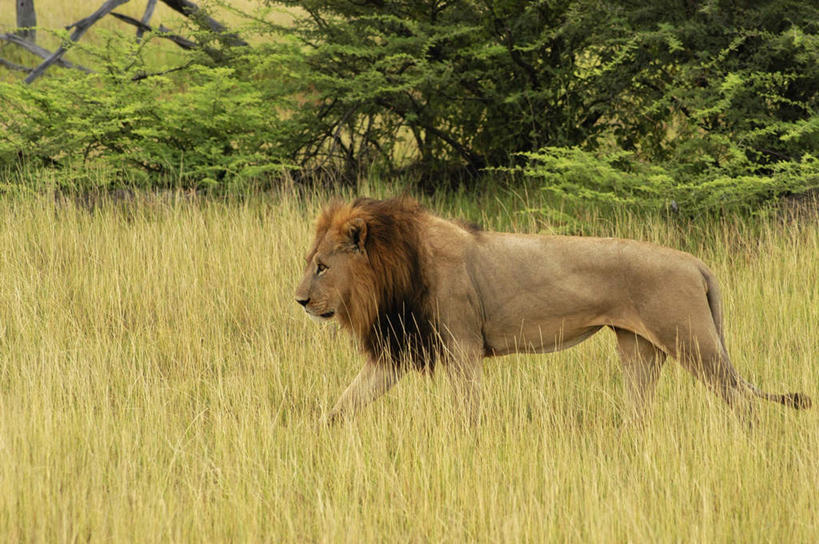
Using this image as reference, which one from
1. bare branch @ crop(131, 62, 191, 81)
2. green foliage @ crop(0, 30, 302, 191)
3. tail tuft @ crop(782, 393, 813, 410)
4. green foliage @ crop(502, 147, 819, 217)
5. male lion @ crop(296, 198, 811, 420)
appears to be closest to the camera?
tail tuft @ crop(782, 393, 813, 410)

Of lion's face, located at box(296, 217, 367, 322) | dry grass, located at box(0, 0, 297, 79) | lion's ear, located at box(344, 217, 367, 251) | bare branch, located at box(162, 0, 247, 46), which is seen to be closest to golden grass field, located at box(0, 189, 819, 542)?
lion's face, located at box(296, 217, 367, 322)

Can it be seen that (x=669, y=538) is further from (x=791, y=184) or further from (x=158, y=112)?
(x=158, y=112)

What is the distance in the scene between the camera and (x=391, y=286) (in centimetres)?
448

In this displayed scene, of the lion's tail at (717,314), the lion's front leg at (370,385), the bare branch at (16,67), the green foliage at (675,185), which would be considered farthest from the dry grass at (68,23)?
the lion's tail at (717,314)

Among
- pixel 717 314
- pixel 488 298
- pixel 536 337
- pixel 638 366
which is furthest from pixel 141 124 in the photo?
pixel 717 314

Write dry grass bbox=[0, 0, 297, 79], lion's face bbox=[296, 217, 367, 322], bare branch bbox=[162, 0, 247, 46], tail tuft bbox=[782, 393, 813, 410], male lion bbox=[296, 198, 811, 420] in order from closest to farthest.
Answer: tail tuft bbox=[782, 393, 813, 410] → male lion bbox=[296, 198, 811, 420] → lion's face bbox=[296, 217, 367, 322] → bare branch bbox=[162, 0, 247, 46] → dry grass bbox=[0, 0, 297, 79]

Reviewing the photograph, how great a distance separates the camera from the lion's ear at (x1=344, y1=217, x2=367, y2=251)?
443 centimetres

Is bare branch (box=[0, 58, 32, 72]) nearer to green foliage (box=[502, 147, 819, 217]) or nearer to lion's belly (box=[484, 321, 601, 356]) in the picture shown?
green foliage (box=[502, 147, 819, 217])

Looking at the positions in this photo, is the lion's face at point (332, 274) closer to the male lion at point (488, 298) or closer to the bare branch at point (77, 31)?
the male lion at point (488, 298)

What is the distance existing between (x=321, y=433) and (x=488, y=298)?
1.01 meters

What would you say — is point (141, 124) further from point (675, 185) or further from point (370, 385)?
point (370, 385)

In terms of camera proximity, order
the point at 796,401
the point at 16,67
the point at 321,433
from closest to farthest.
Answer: the point at 796,401 < the point at 321,433 < the point at 16,67

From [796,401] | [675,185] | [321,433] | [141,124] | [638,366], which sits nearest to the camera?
[796,401]

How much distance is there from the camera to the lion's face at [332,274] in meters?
4.41
